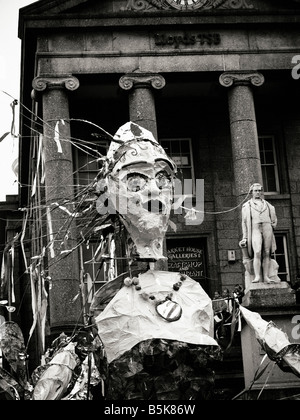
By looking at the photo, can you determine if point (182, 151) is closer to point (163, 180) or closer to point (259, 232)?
point (259, 232)

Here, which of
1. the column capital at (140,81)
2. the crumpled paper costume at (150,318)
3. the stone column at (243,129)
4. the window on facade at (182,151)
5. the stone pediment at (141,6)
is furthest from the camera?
the window on facade at (182,151)

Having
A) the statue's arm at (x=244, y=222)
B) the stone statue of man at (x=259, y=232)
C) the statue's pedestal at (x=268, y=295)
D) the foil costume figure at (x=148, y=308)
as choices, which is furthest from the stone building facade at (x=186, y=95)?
the foil costume figure at (x=148, y=308)

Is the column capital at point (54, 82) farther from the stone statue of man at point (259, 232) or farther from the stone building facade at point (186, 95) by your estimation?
the stone statue of man at point (259, 232)

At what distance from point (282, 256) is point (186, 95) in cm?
518

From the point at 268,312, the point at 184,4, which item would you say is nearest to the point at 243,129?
the point at 184,4

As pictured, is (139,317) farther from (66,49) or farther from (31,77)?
(31,77)

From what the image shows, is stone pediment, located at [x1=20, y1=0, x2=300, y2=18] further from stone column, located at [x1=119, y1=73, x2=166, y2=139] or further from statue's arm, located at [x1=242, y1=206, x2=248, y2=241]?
statue's arm, located at [x1=242, y1=206, x2=248, y2=241]

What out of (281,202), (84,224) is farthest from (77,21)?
(84,224)

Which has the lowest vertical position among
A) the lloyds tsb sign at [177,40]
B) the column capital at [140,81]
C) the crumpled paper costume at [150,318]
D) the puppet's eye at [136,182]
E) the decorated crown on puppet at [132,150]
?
the crumpled paper costume at [150,318]

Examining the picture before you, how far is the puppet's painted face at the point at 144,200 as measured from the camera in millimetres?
6426

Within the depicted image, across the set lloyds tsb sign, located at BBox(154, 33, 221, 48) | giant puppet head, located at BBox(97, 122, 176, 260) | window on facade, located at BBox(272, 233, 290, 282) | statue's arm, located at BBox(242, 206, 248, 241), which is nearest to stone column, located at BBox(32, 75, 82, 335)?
lloyds tsb sign, located at BBox(154, 33, 221, 48)

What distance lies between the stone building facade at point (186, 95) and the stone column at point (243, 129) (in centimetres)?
3

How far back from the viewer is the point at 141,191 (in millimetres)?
6430

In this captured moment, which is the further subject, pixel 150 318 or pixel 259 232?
pixel 259 232
